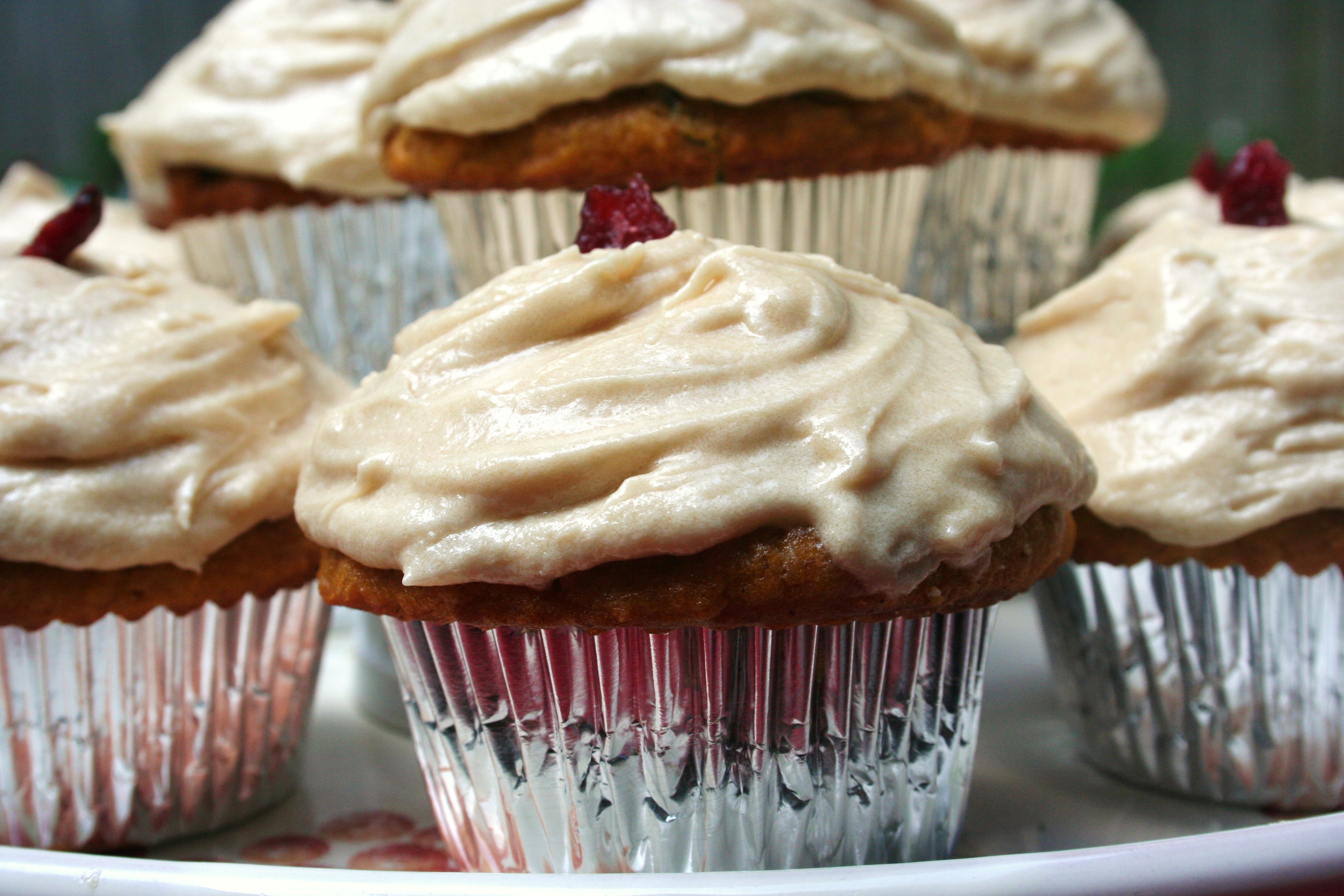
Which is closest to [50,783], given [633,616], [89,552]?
[89,552]

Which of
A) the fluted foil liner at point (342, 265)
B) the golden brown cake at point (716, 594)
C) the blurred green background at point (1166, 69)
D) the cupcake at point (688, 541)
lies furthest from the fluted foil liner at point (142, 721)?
the blurred green background at point (1166, 69)

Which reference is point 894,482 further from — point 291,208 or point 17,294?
point 291,208

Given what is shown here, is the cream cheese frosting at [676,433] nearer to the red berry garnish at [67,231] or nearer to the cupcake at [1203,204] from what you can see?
the red berry garnish at [67,231]

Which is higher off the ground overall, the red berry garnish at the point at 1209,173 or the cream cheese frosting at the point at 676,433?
the cream cheese frosting at the point at 676,433

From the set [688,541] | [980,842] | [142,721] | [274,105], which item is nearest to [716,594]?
[688,541]

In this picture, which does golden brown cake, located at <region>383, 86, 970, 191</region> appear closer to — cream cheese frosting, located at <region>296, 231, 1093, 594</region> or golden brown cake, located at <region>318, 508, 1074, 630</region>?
cream cheese frosting, located at <region>296, 231, 1093, 594</region>

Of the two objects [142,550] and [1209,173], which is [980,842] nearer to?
[142,550]

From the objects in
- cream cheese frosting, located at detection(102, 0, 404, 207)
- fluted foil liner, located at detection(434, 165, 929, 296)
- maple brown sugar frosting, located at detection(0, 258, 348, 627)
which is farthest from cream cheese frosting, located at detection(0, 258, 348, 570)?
cream cheese frosting, located at detection(102, 0, 404, 207)
